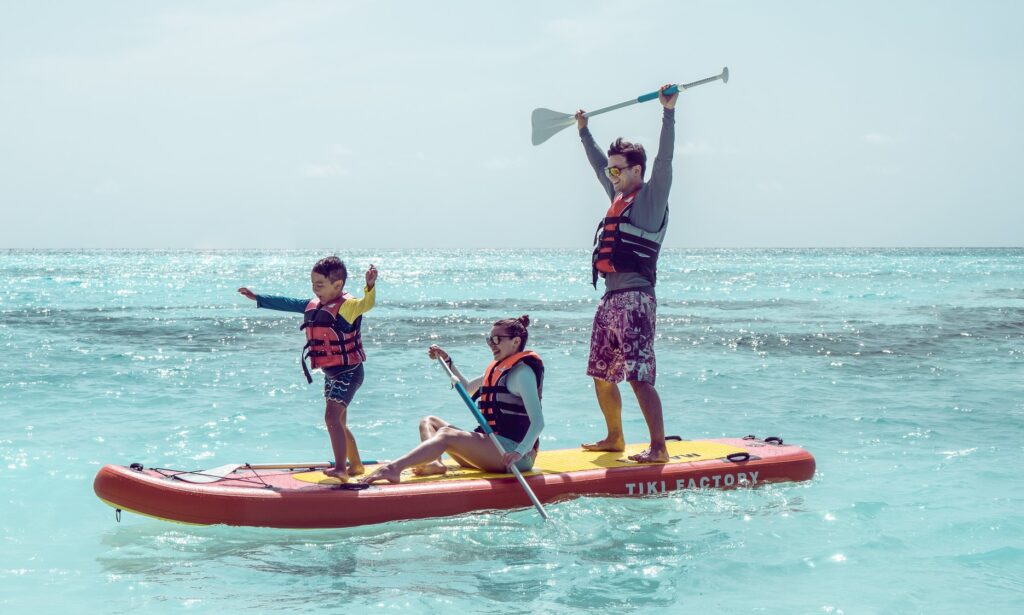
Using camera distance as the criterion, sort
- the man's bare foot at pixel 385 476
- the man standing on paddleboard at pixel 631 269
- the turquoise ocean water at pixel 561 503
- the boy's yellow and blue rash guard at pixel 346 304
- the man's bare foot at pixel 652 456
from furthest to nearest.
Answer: the man's bare foot at pixel 652 456 → the man standing on paddleboard at pixel 631 269 → the man's bare foot at pixel 385 476 → the boy's yellow and blue rash guard at pixel 346 304 → the turquoise ocean water at pixel 561 503

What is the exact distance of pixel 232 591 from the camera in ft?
14.6

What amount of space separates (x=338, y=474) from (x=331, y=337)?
2.67ft

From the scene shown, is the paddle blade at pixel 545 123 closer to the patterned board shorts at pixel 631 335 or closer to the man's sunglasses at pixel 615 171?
the man's sunglasses at pixel 615 171

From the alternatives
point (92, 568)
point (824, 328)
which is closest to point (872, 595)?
point (92, 568)

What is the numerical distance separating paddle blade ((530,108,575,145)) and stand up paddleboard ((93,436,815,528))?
2298mm

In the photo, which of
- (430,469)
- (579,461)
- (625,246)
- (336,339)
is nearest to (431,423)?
(430,469)

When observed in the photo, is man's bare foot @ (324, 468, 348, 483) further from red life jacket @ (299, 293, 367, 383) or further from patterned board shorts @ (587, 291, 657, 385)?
patterned board shorts @ (587, 291, 657, 385)

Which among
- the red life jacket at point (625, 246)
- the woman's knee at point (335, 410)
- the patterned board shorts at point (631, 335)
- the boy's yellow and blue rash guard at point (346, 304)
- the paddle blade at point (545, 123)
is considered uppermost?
the paddle blade at point (545, 123)

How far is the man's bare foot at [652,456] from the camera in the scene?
235 inches

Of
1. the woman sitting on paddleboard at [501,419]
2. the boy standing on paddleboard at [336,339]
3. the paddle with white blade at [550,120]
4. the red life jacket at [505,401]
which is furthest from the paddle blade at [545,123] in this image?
the boy standing on paddleboard at [336,339]

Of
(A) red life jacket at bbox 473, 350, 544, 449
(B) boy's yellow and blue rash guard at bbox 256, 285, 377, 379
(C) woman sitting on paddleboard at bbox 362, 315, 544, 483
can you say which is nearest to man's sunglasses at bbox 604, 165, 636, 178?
(C) woman sitting on paddleboard at bbox 362, 315, 544, 483

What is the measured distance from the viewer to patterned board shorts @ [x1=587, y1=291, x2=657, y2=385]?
226 inches

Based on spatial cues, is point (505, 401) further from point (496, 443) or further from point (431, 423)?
point (431, 423)

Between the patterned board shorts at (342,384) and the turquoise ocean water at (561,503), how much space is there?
75 centimetres
